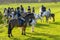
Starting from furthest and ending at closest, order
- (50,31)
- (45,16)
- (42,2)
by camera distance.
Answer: (42,2), (45,16), (50,31)

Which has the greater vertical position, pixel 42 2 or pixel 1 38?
pixel 42 2

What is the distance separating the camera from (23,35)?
19656mm

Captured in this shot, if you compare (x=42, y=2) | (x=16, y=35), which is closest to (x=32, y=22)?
(x=16, y=35)

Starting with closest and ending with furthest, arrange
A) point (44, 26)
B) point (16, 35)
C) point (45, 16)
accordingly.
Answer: point (16, 35) < point (44, 26) < point (45, 16)

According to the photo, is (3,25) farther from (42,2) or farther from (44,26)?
(42,2)

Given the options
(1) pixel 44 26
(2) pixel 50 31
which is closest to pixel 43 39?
(2) pixel 50 31

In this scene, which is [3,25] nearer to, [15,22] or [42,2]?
[15,22]

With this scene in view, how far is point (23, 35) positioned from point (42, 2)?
94.1 ft

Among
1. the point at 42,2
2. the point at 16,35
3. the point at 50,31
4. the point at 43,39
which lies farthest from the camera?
the point at 42,2

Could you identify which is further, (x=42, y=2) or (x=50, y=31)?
(x=42, y=2)

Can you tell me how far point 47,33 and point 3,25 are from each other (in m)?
6.18

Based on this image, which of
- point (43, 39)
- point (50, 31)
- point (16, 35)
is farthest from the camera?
point (50, 31)

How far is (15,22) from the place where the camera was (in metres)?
19.0

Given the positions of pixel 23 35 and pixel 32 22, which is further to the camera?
pixel 32 22
